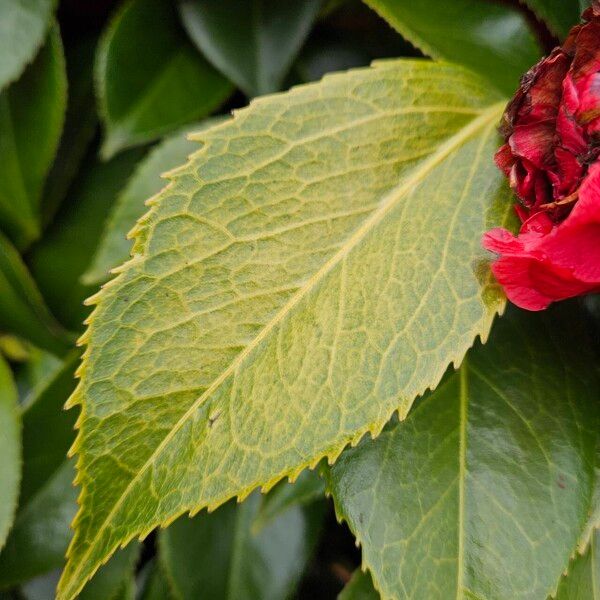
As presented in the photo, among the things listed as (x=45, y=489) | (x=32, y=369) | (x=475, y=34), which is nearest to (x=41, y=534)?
(x=45, y=489)

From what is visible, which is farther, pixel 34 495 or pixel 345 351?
pixel 34 495

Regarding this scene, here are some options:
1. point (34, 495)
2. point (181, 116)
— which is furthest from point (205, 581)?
point (181, 116)

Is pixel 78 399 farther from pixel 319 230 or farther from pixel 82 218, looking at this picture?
pixel 82 218

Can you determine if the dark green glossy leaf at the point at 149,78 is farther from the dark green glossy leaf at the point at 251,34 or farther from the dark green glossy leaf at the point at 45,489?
the dark green glossy leaf at the point at 45,489

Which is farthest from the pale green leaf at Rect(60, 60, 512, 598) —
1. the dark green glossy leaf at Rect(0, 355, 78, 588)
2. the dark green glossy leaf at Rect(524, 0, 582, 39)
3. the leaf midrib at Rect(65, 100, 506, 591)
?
the dark green glossy leaf at Rect(0, 355, 78, 588)

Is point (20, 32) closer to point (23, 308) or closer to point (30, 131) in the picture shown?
point (30, 131)

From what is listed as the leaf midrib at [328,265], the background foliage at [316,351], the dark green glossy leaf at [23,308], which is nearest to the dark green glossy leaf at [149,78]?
→ the background foliage at [316,351]

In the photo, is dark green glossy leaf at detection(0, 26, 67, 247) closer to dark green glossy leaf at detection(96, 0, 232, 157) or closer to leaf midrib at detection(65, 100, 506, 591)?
dark green glossy leaf at detection(96, 0, 232, 157)
